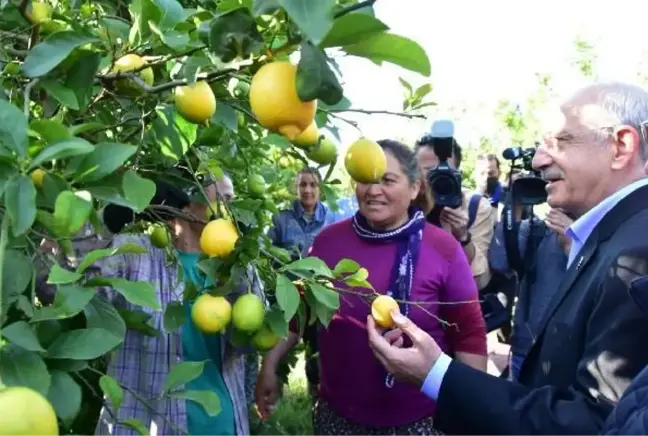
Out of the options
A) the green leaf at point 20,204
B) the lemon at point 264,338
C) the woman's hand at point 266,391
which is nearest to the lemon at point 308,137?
the lemon at point 264,338

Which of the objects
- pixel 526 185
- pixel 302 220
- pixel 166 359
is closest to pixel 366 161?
pixel 166 359

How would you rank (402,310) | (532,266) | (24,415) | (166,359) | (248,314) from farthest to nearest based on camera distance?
(532,266) → (402,310) → (166,359) → (248,314) → (24,415)

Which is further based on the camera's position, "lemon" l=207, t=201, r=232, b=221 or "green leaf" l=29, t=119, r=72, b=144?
"lemon" l=207, t=201, r=232, b=221

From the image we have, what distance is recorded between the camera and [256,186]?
1.98 meters

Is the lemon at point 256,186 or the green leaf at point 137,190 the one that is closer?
the green leaf at point 137,190

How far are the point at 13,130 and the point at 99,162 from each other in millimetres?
142

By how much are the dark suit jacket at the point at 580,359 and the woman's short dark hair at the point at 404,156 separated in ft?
3.69

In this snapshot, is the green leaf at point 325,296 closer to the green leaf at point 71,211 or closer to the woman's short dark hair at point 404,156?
the green leaf at point 71,211

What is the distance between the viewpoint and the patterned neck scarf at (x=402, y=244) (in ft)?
8.66

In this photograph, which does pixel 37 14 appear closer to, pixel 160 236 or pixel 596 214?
pixel 160 236

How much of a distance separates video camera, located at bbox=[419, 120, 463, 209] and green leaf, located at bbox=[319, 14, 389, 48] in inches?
100.0

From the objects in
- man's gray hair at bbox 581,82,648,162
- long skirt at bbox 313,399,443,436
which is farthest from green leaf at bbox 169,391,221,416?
long skirt at bbox 313,399,443,436

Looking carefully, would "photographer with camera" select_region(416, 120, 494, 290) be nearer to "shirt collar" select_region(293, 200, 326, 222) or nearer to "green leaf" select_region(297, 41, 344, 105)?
"shirt collar" select_region(293, 200, 326, 222)

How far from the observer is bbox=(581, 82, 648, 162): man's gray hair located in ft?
5.80
